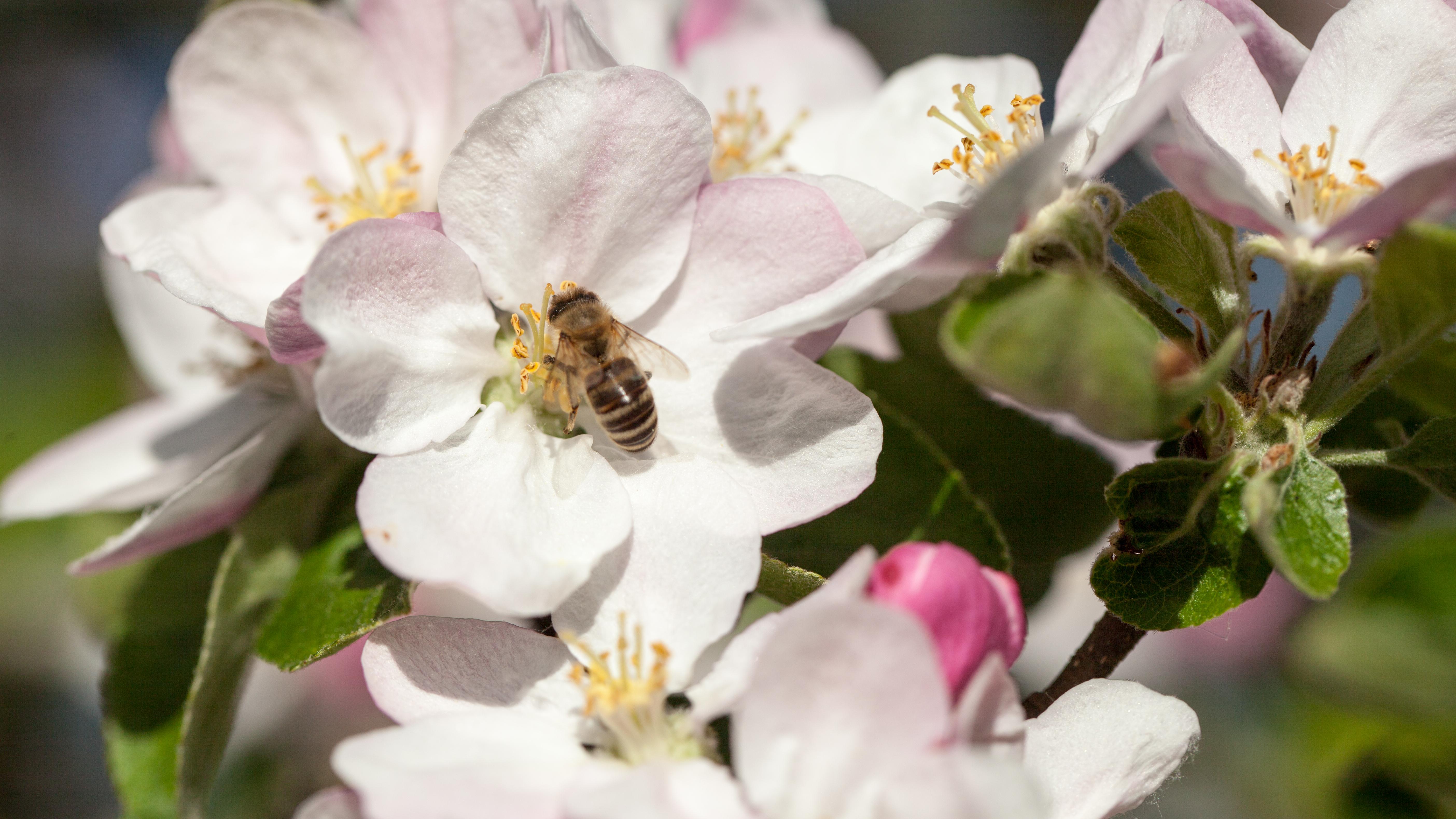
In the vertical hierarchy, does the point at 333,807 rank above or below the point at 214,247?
below

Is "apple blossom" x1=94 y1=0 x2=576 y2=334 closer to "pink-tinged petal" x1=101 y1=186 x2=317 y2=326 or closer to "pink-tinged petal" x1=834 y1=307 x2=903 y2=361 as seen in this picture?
"pink-tinged petal" x1=101 y1=186 x2=317 y2=326

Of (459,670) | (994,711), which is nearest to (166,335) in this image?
(459,670)

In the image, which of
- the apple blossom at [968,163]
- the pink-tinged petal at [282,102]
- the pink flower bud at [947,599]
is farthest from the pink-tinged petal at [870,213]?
the pink-tinged petal at [282,102]

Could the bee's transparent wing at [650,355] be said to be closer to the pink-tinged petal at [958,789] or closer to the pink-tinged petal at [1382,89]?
the pink-tinged petal at [958,789]

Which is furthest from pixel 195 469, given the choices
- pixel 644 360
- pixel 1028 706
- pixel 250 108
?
pixel 1028 706

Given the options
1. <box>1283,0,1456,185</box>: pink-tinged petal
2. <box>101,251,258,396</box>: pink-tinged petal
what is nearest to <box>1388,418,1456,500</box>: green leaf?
<box>1283,0,1456,185</box>: pink-tinged petal

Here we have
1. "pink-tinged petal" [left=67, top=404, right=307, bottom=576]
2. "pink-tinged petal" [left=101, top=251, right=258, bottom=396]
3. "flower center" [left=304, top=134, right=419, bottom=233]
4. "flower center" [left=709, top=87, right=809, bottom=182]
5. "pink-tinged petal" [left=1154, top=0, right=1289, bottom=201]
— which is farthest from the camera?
"pink-tinged petal" [left=101, top=251, right=258, bottom=396]

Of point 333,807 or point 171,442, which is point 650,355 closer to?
point 333,807

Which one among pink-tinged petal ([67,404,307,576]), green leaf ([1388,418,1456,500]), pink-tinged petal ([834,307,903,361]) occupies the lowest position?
pink-tinged petal ([834,307,903,361])
